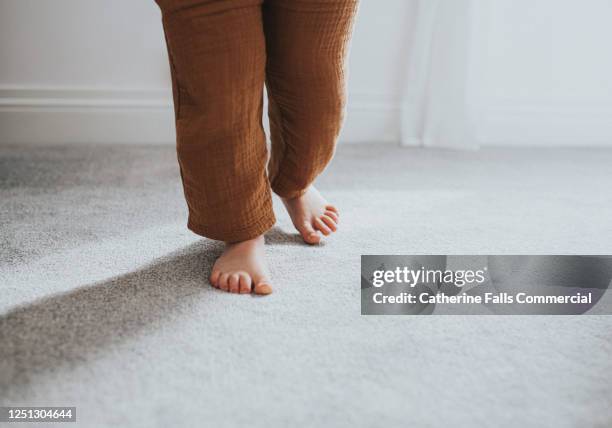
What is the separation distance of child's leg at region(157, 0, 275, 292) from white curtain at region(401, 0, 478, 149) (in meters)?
0.89

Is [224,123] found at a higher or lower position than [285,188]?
higher

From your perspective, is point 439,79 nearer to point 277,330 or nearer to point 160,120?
point 160,120

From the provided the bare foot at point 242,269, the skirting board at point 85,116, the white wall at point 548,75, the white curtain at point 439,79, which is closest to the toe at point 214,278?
the bare foot at point 242,269

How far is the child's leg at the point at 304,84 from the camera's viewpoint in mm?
757

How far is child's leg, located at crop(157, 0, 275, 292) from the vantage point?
2.22ft

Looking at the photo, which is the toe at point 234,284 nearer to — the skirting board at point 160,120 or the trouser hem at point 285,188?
the trouser hem at point 285,188

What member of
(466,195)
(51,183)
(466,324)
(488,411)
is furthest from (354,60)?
(488,411)

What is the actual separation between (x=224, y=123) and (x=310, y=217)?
1.00ft

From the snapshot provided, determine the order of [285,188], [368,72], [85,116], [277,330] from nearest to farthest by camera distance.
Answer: [277,330]
[285,188]
[85,116]
[368,72]

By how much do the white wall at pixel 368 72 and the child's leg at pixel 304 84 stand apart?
2.40ft

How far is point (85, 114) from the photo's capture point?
58.2 inches

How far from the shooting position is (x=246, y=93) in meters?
0.72

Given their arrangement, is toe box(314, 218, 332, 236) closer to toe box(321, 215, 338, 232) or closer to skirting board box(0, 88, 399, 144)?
toe box(321, 215, 338, 232)

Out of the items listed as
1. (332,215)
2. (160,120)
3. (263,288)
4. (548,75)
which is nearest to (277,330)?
(263,288)
